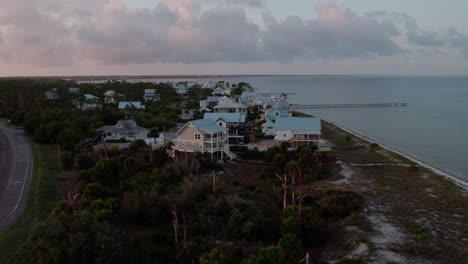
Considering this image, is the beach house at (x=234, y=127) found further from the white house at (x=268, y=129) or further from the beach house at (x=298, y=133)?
the white house at (x=268, y=129)

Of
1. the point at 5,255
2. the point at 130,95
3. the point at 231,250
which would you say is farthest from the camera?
the point at 130,95

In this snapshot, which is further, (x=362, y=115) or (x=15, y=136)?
(x=362, y=115)

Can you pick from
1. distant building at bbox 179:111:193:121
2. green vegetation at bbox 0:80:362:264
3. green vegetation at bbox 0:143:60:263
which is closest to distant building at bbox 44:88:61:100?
distant building at bbox 179:111:193:121

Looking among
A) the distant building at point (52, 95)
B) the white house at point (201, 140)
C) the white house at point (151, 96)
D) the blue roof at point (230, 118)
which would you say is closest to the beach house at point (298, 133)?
the blue roof at point (230, 118)

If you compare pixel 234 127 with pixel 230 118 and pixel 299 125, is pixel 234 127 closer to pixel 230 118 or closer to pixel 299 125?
pixel 230 118

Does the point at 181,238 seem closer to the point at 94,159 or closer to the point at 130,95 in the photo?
the point at 94,159

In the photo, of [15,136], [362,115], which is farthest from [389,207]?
[362,115]

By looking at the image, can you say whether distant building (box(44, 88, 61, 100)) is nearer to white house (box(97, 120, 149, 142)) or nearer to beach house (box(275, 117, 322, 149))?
white house (box(97, 120, 149, 142))
